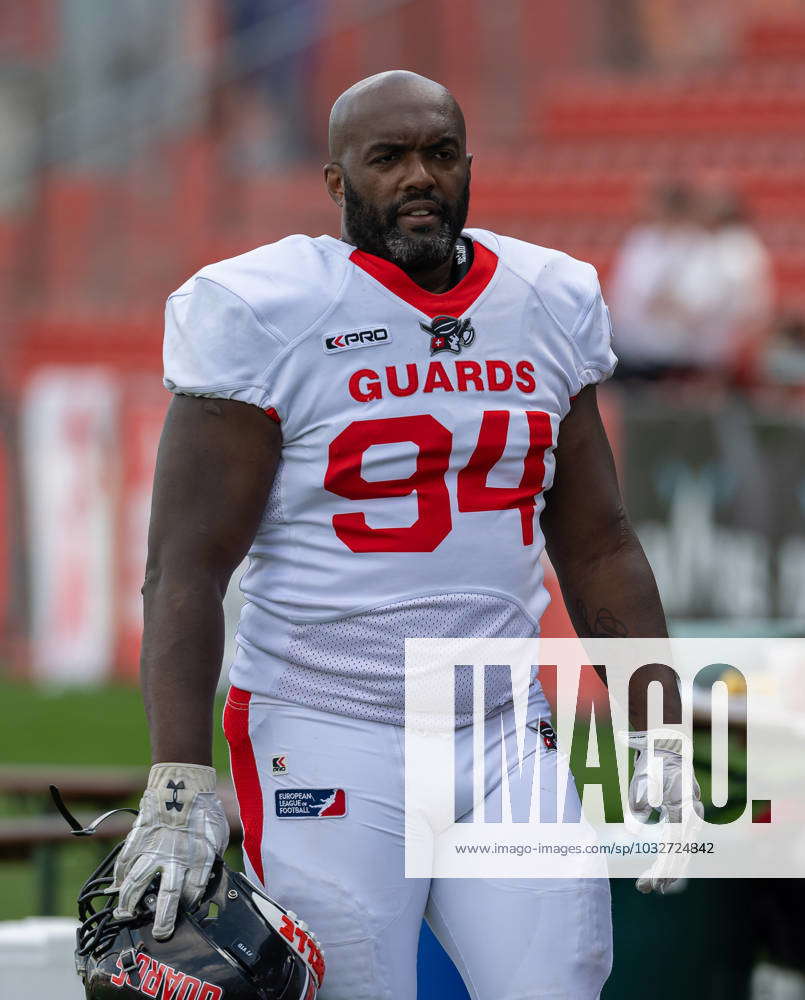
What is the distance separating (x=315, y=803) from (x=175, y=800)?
0.24 m

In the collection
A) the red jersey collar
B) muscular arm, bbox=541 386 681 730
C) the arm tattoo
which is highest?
the red jersey collar

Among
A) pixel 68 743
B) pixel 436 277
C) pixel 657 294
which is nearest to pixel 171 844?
pixel 436 277

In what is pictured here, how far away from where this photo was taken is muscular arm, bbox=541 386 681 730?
3.17 m

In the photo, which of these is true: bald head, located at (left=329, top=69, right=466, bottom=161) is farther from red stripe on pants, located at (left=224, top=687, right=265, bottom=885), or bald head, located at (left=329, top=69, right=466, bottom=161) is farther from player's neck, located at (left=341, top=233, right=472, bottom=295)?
red stripe on pants, located at (left=224, top=687, right=265, bottom=885)

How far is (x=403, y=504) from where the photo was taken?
2910 millimetres

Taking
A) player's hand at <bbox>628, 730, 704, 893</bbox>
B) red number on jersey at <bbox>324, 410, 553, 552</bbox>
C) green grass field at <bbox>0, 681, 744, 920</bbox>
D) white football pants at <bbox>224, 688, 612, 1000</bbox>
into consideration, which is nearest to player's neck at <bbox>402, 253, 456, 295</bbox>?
red number on jersey at <bbox>324, 410, 553, 552</bbox>

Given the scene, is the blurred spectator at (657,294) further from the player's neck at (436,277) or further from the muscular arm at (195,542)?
the muscular arm at (195,542)

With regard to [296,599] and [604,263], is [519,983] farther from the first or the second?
[604,263]

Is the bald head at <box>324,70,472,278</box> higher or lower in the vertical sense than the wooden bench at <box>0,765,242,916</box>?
higher

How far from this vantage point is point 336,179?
10.0 feet

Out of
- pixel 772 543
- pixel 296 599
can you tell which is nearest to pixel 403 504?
pixel 296 599

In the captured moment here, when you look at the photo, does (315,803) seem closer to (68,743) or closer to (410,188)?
(410,188)

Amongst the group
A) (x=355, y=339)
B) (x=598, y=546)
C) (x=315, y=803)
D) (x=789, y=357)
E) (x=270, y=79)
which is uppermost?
(x=270, y=79)

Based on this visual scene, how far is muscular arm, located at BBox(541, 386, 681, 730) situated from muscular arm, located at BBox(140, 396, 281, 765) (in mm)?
555
